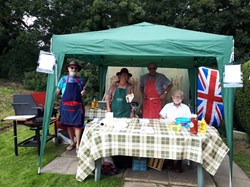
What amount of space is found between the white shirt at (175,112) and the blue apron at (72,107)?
1.40m

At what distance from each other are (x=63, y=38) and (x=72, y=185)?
1.94 m

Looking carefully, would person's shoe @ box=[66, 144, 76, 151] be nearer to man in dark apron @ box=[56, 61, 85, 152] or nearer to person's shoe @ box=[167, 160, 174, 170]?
man in dark apron @ box=[56, 61, 85, 152]

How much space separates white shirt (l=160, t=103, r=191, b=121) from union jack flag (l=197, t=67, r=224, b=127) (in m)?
2.30

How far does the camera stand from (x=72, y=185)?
326 cm

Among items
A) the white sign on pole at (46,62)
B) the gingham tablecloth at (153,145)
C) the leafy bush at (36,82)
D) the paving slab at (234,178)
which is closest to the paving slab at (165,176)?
the paving slab at (234,178)

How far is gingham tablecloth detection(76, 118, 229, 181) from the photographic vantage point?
3006mm

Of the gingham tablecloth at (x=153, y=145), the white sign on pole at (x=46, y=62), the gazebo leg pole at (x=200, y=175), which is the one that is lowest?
the gazebo leg pole at (x=200, y=175)

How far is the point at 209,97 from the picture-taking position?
241 inches

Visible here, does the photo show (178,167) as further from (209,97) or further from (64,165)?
(209,97)

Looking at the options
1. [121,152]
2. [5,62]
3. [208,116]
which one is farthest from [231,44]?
[5,62]

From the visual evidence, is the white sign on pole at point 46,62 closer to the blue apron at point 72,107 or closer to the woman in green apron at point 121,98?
the blue apron at point 72,107

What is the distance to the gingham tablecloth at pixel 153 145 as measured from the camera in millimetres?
3006

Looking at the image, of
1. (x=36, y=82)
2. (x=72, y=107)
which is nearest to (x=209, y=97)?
(x=72, y=107)

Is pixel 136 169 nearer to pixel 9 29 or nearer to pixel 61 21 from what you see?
pixel 61 21
